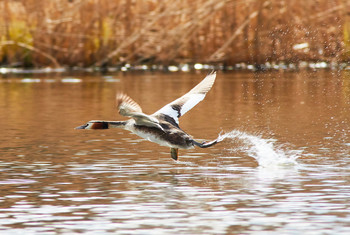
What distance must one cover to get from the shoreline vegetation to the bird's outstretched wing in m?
18.4

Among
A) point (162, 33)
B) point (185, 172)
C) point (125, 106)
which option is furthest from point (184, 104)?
point (162, 33)

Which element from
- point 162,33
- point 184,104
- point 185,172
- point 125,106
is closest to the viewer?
point 125,106

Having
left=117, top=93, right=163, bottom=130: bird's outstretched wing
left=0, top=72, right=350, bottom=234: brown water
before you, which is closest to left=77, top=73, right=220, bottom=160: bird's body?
left=117, top=93, right=163, bottom=130: bird's outstretched wing

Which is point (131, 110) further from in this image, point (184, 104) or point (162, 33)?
point (162, 33)

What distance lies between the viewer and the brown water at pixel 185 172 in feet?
27.5

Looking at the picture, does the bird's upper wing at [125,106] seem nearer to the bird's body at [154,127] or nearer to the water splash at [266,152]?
the bird's body at [154,127]

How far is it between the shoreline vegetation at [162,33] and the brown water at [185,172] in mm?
8126

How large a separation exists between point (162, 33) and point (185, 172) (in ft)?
60.7

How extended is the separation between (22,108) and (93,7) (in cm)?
1030

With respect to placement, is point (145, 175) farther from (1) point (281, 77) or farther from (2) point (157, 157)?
(1) point (281, 77)

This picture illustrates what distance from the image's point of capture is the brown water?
8383mm

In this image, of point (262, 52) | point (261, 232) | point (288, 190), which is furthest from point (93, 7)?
point (261, 232)

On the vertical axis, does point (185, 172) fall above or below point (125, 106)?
below

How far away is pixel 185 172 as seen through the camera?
11.2 meters
